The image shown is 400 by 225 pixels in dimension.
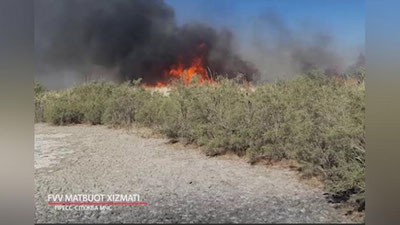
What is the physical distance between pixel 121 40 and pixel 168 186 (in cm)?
120

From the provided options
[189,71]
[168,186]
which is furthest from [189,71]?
[168,186]

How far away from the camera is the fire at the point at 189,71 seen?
315cm

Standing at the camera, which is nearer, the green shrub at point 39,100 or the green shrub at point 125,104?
the green shrub at point 39,100

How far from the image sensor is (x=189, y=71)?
3164 mm

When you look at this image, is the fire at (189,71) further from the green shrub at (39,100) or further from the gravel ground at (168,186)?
the green shrub at (39,100)

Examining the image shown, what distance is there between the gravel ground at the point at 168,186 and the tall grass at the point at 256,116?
0.16 meters

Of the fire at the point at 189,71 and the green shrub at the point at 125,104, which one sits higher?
the fire at the point at 189,71

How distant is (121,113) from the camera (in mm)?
3246

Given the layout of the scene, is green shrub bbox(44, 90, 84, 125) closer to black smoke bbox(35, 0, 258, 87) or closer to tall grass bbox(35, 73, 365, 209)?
tall grass bbox(35, 73, 365, 209)

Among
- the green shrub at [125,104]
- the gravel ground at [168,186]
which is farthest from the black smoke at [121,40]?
the gravel ground at [168,186]

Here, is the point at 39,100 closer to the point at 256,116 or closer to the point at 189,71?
the point at 189,71

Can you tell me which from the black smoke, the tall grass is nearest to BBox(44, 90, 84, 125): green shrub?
the tall grass

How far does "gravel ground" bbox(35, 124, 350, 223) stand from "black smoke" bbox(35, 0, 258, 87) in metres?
0.57
